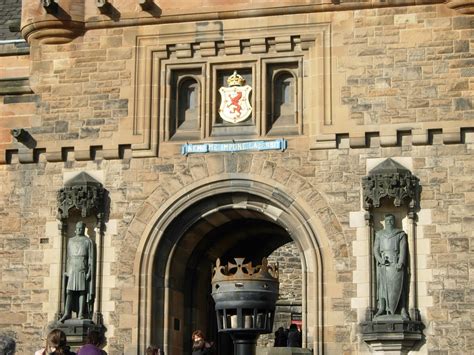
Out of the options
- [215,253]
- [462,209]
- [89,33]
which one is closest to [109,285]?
[215,253]

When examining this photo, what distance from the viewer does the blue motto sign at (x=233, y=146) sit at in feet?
67.1

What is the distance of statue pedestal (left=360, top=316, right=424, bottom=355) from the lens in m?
19.1

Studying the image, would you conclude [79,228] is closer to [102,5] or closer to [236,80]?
[236,80]

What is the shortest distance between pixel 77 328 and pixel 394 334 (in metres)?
5.09

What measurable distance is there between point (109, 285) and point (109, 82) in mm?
3430

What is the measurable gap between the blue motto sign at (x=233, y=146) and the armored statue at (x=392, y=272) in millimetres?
2243

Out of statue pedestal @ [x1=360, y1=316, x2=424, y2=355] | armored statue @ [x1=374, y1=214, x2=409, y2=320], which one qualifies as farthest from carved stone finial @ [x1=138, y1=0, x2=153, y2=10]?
statue pedestal @ [x1=360, y1=316, x2=424, y2=355]

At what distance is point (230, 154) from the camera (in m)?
20.6

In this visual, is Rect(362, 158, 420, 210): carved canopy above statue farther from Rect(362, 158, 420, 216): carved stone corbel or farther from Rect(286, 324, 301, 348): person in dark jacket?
Rect(286, 324, 301, 348): person in dark jacket

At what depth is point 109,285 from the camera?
20672 mm

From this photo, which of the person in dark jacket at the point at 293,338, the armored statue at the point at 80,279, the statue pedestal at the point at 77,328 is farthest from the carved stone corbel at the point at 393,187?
the statue pedestal at the point at 77,328

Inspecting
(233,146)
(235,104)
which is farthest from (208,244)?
(235,104)

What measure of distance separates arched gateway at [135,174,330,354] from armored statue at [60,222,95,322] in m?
0.80

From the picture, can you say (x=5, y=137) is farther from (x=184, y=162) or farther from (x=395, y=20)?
(x=395, y=20)
